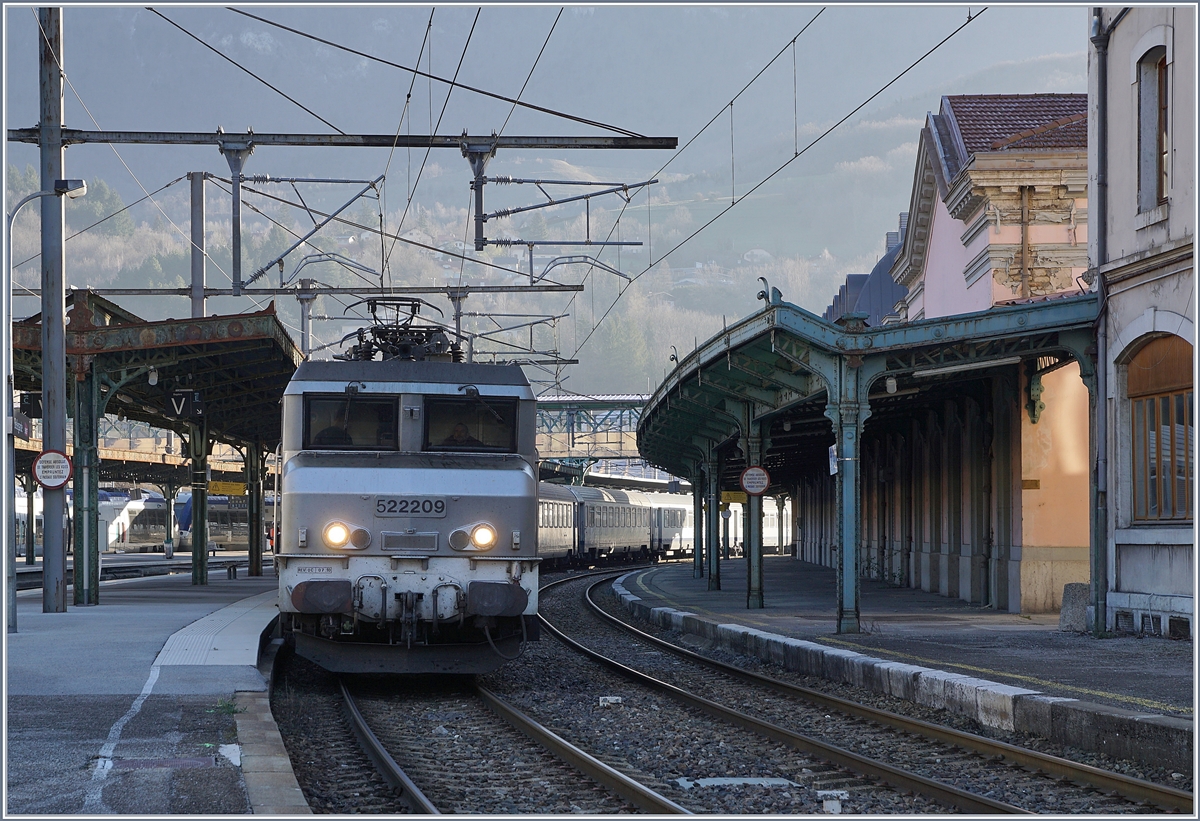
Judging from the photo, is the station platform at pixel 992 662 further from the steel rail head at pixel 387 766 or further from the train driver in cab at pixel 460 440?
the steel rail head at pixel 387 766

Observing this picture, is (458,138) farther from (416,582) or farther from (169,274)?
(169,274)

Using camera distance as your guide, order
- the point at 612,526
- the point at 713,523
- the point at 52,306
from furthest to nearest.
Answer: the point at 612,526 → the point at 713,523 → the point at 52,306

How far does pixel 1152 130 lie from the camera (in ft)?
53.0

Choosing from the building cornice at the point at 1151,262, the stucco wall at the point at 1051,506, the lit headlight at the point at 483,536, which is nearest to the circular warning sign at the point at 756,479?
the stucco wall at the point at 1051,506

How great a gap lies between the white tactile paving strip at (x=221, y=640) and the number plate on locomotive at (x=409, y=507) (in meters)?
2.06

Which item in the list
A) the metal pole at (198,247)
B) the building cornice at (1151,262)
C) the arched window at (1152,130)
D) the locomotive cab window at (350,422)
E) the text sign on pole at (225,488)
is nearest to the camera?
the locomotive cab window at (350,422)

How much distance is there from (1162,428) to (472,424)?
28.0ft

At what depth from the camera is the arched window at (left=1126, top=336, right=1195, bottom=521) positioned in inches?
613

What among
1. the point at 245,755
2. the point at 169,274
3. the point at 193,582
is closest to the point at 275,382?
the point at 193,582

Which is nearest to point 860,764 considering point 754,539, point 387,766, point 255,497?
point 387,766

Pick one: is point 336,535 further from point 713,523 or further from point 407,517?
point 713,523

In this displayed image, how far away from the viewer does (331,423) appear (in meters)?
13.1

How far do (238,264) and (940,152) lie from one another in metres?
14.4

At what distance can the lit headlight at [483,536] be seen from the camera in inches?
480
